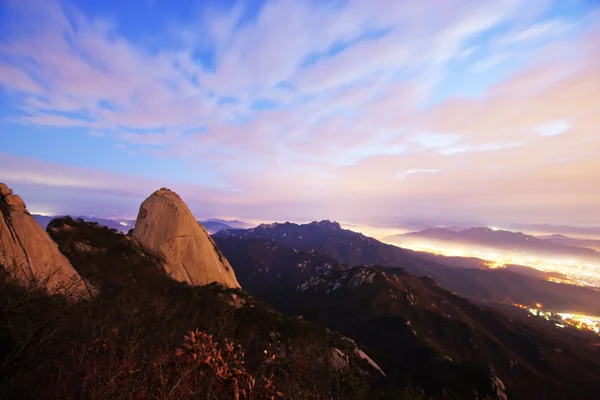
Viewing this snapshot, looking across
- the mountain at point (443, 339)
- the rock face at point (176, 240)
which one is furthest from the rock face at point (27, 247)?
the mountain at point (443, 339)

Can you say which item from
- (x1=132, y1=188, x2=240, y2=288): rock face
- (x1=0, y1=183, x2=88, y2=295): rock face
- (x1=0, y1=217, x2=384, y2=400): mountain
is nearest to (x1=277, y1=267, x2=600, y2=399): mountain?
(x1=0, y1=217, x2=384, y2=400): mountain

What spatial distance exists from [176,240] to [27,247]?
29382 millimetres

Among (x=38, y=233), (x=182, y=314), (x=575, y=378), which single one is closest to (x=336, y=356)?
(x=182, y=314)

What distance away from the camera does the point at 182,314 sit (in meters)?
45.1

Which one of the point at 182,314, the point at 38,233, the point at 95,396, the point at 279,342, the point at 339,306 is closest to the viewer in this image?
the point at 95,396

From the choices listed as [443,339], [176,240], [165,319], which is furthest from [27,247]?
[443,339]

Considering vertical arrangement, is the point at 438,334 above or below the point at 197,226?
below

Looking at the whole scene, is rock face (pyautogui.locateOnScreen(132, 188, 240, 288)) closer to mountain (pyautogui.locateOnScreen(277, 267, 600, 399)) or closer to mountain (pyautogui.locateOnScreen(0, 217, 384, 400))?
mountain (pyautogui.locateOnScreen(0, 217, 384, 400))

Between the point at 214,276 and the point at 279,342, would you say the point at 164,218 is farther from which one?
the point at 279,342

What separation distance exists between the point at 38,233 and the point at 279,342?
4656 centimetres

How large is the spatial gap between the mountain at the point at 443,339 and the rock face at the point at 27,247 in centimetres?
7453

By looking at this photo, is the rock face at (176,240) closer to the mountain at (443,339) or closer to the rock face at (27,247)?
the rock face at (27,247)

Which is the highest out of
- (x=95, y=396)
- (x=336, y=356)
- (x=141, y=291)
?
(x=95, y=396)

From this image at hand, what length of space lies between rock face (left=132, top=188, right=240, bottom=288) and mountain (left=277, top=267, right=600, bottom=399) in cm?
5544
